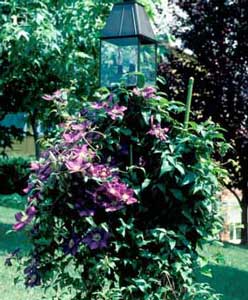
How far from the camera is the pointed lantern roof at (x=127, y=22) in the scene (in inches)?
132

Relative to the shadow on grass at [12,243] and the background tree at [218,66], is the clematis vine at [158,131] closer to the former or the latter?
the shadow on grass at [12,243]

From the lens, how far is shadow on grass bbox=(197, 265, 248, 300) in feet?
18.6

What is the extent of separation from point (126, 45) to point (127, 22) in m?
0.13

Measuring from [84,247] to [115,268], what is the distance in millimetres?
190

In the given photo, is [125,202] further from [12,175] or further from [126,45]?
[12,175]

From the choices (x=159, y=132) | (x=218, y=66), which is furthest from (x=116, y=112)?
(x=218, y=66)

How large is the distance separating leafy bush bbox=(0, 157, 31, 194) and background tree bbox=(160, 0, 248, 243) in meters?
4.72

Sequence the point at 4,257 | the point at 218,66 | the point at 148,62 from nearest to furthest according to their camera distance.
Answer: the point at 148,62
the point at 4,257
the point at 218,66

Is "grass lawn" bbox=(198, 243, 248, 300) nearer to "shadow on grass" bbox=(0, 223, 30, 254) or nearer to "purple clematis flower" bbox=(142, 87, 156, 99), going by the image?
"shadow on grass" bbox=(0, 223, 30, 254)

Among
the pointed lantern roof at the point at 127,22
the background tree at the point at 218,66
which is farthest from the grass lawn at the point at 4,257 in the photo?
the background tree at the point at 218,66

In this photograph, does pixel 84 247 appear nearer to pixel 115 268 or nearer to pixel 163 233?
pixel 115 268

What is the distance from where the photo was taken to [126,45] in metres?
3.41

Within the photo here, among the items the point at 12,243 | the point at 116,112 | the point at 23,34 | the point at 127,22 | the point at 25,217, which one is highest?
the point at 127,22

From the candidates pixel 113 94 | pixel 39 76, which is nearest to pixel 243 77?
pixel 39 76
